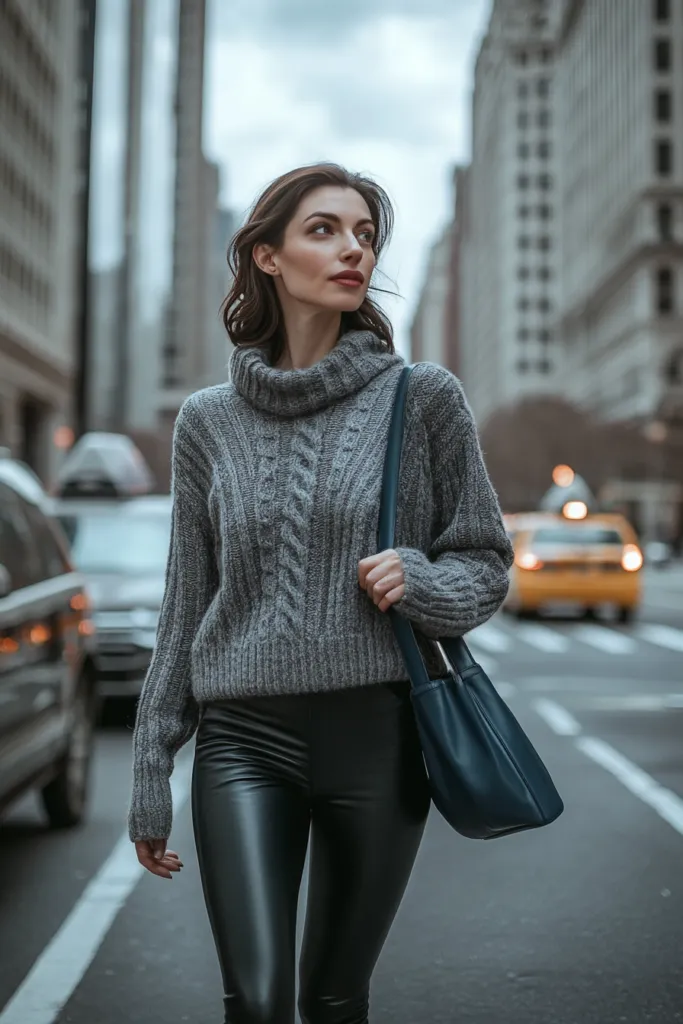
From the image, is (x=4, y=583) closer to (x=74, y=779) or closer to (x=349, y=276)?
(x=74, y=779)

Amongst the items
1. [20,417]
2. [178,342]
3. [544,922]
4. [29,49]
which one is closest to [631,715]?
[544,922]

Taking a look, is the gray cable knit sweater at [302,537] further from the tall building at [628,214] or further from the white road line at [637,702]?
the tall building at [628,214]

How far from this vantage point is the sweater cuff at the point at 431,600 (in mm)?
2502

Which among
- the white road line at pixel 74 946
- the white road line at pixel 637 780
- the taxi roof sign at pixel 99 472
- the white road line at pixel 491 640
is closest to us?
the white road line at pixel 74 946

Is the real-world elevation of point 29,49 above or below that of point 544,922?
above

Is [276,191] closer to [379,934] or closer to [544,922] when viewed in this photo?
[379,934]

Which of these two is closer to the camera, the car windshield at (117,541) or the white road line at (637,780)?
the white road line at (637,780)

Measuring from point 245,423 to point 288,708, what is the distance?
0.54 meters

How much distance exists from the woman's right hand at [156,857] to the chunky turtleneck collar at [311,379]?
0.83 meters

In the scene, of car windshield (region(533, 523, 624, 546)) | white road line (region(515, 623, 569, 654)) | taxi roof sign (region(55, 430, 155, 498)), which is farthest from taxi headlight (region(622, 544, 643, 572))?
taxi roof sign (region(55, 430, 155, 498))

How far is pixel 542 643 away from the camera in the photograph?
18812 millimetres

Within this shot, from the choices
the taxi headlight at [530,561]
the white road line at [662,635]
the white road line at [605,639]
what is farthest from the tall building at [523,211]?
the white road line at [605,639]

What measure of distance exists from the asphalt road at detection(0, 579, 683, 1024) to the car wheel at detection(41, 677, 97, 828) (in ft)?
0.38

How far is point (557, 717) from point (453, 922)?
19.5 ft
